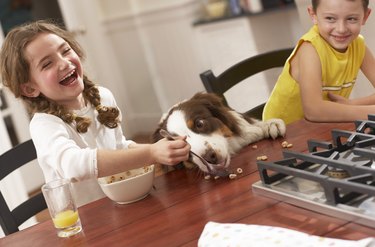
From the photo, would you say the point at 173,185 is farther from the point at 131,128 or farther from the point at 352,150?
the point at 131,128

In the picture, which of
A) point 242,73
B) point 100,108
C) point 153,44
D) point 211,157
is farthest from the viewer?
point 153,44

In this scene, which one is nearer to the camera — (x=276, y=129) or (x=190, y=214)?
(x=190, y=214)

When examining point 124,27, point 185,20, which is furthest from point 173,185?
point 124,27

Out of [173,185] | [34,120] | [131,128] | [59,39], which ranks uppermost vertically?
[59,39]

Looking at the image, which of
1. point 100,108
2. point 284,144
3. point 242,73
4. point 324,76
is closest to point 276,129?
point 284,144

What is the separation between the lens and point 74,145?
1.51 metres

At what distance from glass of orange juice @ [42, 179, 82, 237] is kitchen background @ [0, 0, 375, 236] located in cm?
234

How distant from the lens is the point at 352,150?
116 centimetres

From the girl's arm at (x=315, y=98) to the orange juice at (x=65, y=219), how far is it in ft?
2.74

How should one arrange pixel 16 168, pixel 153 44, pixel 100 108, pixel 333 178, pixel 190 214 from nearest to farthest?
pixel 333 178, pixel 190 214, pixel 16 168, pixel 100 108, pixel 153 44

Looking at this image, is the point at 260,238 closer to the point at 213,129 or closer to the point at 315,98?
the point at 213,129

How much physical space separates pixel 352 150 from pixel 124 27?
426 cm

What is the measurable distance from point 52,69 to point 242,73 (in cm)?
77

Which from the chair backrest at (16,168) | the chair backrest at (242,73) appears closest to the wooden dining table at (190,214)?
the chair backrest at (16,168)
